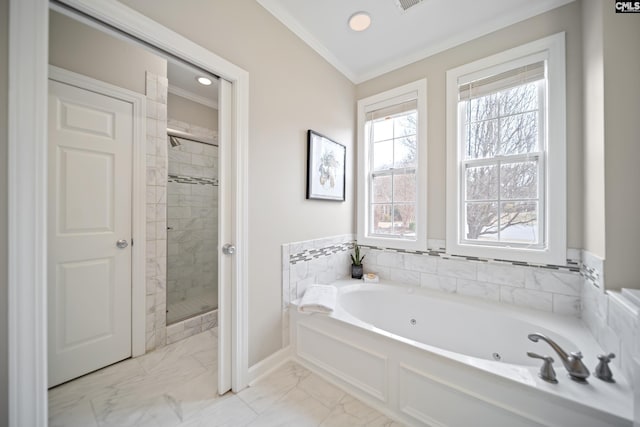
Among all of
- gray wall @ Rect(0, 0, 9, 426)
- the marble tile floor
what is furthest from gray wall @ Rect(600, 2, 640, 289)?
gray wall @ Rect(0, 0, 9, 426)

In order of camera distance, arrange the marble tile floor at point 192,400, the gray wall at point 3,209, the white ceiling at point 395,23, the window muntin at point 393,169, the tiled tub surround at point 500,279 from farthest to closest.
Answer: the window muntin at point 393,169 → the white ceiling at point 395,23 → the marble tile floor at point 192,400 → the tiled tub surround at point 500,279 → the gray wall at point 3,209

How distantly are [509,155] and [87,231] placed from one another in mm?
3177

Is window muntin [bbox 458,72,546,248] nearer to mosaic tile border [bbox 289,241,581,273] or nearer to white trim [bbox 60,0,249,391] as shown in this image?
mosaic tile border [bbox 289,241,581,273]

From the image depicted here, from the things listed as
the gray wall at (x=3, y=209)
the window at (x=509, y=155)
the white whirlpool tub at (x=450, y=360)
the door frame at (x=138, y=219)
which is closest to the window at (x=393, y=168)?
the window at (x=509, y=155)

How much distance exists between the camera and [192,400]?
145 centimetres

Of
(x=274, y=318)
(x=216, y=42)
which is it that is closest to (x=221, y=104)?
(x=216, y=42)

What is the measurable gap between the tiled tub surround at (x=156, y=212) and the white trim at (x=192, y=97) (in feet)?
2.05

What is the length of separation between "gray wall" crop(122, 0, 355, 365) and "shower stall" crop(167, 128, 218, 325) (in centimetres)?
116

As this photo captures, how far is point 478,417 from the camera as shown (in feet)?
3.65

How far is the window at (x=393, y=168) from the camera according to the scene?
2.21 m

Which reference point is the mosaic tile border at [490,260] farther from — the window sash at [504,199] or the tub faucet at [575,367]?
the tub faucet at [575,367]

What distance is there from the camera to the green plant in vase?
8.07 feet

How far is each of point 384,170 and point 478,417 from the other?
78.2 inches

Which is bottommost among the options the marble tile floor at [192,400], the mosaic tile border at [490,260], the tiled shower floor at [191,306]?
the marble tile floor at [192,400]
